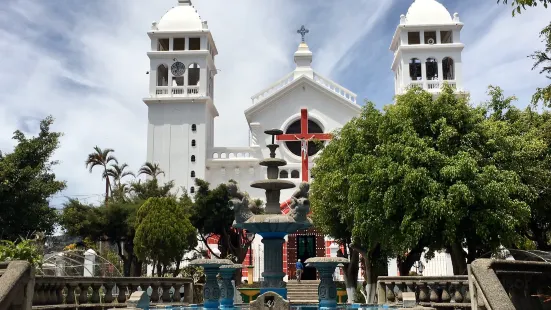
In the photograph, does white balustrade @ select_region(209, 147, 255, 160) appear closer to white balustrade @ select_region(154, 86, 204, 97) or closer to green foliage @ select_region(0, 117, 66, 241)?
white balustrade @ select_region(154, 86, 204, 97)

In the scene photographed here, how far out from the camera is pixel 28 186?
25.5 meters

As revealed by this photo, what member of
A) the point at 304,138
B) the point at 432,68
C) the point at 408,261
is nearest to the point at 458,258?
the point at 408,261

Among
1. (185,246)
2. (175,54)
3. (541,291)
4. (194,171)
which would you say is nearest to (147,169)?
(194,171)

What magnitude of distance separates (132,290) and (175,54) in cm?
3123

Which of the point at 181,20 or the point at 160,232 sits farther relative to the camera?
the point at 181,20

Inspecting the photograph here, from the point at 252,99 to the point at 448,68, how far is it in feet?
48.4

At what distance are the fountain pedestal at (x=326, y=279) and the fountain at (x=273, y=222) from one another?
997 millimetres

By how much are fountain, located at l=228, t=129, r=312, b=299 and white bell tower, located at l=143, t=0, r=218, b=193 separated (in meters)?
25.4

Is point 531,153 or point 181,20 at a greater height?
point 181,20

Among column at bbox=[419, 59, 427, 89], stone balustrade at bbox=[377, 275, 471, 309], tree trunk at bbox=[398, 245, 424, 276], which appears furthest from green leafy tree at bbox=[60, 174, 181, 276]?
stone balustrade at bbox=[377, 275, 471, 309]

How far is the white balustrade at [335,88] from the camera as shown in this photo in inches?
1601

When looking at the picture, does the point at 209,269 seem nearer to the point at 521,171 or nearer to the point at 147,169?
the point at 521,171

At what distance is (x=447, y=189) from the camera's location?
54.1 feet

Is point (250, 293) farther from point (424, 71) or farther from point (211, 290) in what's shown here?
point (424, 71)
